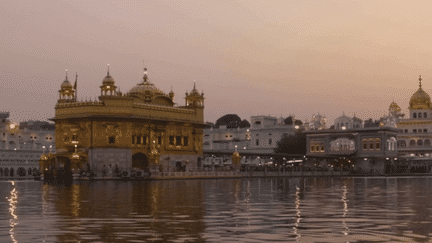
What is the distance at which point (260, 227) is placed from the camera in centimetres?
1666

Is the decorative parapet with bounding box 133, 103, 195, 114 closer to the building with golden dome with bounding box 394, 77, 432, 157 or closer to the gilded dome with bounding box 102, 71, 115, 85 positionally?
the gilded dome with bounding box 102, 71, 115, 85

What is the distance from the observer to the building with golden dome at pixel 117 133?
245 ft

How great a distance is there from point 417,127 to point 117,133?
84682 mm

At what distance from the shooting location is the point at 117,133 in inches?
2997

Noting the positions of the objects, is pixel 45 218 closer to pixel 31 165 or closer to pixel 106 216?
pixel 106 216

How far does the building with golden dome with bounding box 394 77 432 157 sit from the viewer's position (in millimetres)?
137637

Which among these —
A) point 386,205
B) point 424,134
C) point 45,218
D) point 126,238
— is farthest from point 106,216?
point 424,134

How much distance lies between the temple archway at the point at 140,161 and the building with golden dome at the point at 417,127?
6719 centimetres

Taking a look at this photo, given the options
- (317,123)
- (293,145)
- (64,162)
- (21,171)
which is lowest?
(21,171)

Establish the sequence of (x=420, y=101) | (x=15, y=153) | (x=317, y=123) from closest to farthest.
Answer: (x=15, y=153) < (x=317, y=123) < (x=420, y=101)

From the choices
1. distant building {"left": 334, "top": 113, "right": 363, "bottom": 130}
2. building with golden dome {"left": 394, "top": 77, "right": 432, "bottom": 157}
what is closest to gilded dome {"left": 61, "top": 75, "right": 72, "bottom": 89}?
distant building {"left": 334, "top": 113, "right": 363, "bottom": 130}

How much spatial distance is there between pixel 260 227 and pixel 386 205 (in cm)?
991

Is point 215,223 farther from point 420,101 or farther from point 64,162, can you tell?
point 420,101

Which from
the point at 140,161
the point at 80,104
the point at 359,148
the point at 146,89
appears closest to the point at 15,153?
the point at 146,89
